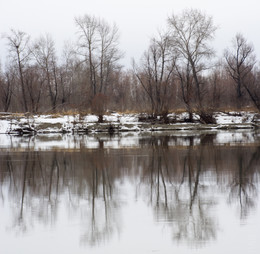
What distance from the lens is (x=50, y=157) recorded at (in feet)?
68.9

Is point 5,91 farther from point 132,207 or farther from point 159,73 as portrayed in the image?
point 132,207

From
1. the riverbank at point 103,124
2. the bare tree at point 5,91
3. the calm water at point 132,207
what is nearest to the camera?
the calm water at point 132,207

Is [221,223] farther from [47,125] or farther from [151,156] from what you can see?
[47,125]

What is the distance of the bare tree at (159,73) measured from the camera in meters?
48.9

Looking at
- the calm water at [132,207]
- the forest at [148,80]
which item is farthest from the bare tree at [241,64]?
the calm water at [132,207]

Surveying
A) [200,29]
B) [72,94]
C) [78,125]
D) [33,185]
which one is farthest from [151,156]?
[72,94]

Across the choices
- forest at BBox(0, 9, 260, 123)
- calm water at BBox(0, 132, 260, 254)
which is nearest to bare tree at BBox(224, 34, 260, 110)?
forest at BBox(0, 9, 260, 123)

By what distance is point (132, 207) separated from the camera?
396 inches

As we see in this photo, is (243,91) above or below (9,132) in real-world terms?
above

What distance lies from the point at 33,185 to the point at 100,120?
33.3 metres

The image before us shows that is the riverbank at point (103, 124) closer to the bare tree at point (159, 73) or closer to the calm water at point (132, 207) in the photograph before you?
the bare tree at point (159, 73)

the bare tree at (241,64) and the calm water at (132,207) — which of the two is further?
the bare tree at (241,64)

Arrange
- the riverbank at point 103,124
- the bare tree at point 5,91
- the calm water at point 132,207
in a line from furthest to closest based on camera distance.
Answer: the bare tree at point 5,91
the riverbank at point 103,124
the calm water at point 132,207

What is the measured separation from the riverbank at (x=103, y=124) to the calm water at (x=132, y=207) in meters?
27.2
